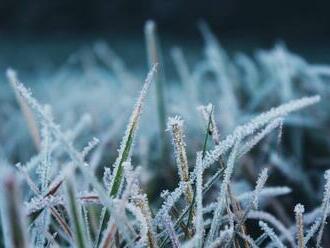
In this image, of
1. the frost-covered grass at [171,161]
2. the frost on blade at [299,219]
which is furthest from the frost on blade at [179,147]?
the frost on blade at [299,219]

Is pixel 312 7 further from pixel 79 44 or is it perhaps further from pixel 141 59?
pixel 79 44

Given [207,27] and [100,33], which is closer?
[207,27]

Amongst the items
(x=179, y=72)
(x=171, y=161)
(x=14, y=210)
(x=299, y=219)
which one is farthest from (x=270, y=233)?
(x=179, y=72)

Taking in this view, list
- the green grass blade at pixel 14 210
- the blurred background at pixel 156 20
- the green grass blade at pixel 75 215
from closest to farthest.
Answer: the green grass blade at pixel 14 210
the green grass blade at pixel 75 215
the blurred background at pixel 156 20

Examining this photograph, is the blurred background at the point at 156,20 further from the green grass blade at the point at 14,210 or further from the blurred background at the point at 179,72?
the green grass blade at the point at 14,210

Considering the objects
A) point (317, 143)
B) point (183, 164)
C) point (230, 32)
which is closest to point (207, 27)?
point (230, 32)

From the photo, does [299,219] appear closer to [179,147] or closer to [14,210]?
[179,147]

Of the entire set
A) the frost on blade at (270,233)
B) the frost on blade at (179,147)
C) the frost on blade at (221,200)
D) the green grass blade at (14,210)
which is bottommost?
the green grass blade at (14,210)

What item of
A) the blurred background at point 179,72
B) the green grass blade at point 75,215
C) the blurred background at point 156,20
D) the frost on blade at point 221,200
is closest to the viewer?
the green grass blade at point 75,215

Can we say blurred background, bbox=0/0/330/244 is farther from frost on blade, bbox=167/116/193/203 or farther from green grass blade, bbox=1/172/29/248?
green grass blade, bbox=1/172/29/248
